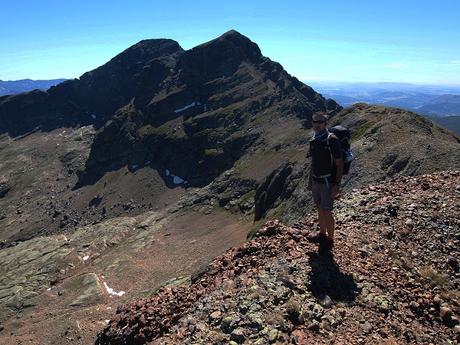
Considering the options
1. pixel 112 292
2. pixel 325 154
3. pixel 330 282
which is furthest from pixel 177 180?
pixel 330 282

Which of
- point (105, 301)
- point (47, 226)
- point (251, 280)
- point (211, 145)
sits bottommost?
point (47, 226)

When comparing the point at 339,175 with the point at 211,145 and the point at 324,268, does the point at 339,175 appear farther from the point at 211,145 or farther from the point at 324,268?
the point at 211,145

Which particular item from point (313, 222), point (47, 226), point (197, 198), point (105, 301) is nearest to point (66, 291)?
point (105, 301)

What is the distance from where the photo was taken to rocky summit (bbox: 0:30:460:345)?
51.7 feet

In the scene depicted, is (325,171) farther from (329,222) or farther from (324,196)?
(329,222)

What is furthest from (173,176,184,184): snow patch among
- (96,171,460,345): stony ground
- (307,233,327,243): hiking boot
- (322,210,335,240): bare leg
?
(322,210,335,240): bare leg

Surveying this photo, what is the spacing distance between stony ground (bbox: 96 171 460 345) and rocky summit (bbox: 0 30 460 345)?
0.06 m

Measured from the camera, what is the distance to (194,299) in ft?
63.6

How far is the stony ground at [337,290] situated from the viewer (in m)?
14.8

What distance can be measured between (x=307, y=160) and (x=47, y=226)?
127 m

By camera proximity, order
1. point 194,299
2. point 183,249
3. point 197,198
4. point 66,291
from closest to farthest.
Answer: point 194,299 < point 66,291 < point 183,249 < point 197,198

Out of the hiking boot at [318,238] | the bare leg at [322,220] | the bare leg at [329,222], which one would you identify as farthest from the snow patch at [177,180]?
the bare leg at [329,222]

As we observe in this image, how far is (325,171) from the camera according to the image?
17.9m

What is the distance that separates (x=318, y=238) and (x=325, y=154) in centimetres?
387
